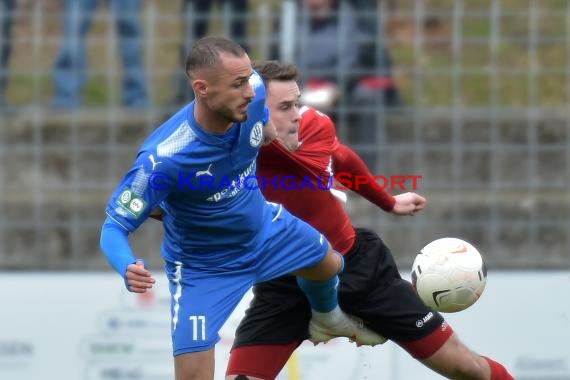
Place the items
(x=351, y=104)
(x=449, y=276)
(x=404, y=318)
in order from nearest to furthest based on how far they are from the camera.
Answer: (x=449, y=276)
(x=404, y=318)
(x=351, y=104)

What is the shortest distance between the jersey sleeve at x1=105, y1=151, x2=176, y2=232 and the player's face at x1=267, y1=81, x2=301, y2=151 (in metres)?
0.65

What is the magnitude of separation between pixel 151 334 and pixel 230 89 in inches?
102

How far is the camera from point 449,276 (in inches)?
229

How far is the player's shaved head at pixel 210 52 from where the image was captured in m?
5.24

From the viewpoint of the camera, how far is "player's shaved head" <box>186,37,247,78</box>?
524 cm

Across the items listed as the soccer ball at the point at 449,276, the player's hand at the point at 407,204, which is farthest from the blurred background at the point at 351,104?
the soccer ball at the point at 449,276

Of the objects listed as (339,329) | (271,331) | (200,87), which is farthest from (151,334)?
(200,87)

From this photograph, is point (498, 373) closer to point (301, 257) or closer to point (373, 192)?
point (373, 192)

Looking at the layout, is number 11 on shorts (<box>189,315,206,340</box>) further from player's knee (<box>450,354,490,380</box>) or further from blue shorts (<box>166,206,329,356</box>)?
player's knee (<box>450,354,490,380</box>)

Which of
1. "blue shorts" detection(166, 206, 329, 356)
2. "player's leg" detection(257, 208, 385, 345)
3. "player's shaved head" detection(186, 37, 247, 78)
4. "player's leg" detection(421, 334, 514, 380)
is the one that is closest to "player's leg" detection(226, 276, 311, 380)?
"player's leg" detection(257, 208, 385, 345)

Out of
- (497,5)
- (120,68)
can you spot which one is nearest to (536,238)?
(497,5)

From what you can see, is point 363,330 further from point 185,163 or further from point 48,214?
point 48,214

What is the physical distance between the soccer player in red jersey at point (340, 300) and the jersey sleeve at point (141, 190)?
0.72 meters

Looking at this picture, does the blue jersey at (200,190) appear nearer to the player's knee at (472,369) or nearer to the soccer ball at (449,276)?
the soccer ball at (449,276)
